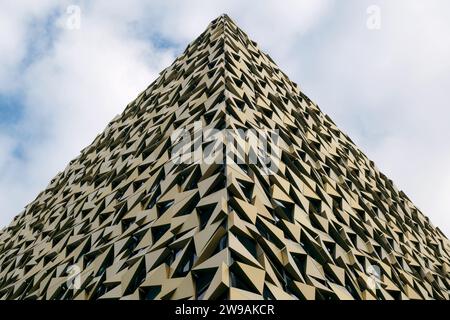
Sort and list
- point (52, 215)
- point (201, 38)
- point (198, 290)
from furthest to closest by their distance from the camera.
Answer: point (201, 38), point (52, 215), point (198, 290)

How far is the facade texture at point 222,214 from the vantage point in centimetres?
1484

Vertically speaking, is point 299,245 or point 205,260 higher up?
point 299,245

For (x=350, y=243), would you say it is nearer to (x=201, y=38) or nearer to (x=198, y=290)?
(x=198, y=290)

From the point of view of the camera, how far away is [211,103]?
72.9 feet

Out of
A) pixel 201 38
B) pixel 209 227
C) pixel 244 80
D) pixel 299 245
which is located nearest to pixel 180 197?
pixel 209 227

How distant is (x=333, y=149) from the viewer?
3177 centimetres

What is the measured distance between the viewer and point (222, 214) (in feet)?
48.6

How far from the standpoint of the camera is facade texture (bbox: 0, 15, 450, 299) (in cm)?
1484
